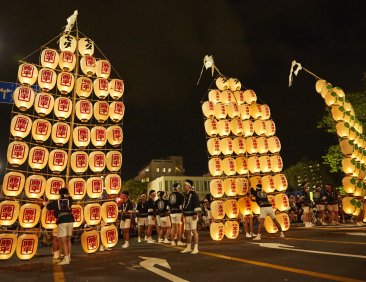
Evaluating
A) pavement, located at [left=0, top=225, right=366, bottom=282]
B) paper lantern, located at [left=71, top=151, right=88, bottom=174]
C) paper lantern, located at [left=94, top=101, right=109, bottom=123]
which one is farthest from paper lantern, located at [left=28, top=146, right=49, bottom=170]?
pavement, located at [left=0, top=225, right=366, bottom=282]

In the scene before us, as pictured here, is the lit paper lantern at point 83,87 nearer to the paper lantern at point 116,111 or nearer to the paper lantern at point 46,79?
the paper lantern at point 46,79

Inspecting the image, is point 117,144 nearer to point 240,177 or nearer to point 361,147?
point 240,177

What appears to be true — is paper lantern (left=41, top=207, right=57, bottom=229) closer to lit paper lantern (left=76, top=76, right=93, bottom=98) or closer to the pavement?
the pavement

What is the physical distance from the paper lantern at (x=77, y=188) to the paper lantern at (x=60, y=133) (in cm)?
155

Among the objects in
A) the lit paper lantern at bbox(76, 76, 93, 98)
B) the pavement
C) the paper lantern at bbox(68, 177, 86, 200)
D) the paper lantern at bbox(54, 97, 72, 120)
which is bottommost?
the pavement

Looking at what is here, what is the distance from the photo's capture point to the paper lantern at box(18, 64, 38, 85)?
12.0 metres

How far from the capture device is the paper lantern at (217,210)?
1352 cm

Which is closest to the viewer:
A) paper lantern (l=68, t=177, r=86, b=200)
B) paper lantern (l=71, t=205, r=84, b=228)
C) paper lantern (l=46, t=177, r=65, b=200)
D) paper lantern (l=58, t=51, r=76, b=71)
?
paper lantern (l=46, t=177, r=65, b=200)

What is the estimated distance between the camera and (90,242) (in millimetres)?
11055

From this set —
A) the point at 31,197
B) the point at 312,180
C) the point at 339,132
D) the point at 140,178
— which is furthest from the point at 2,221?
the point at 140,178

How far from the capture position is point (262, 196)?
12.0 meters

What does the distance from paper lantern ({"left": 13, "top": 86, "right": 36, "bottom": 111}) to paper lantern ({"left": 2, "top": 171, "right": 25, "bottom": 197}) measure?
251 cm

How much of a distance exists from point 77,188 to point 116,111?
3.60m

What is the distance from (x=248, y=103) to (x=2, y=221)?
39.7 feet
